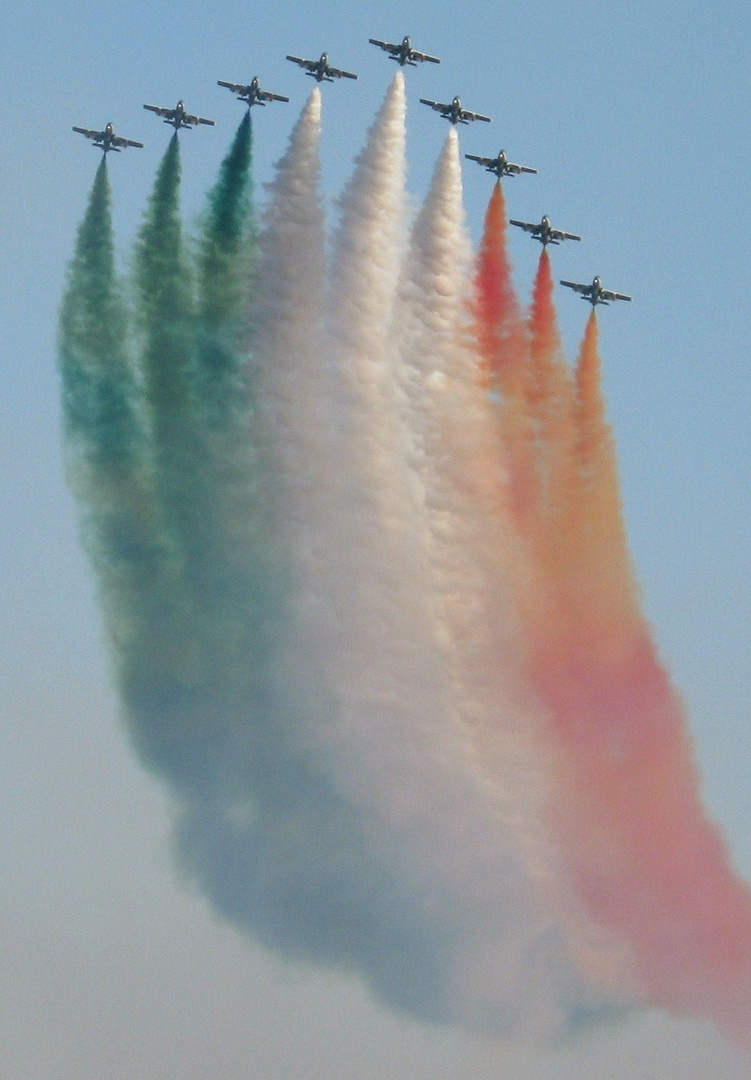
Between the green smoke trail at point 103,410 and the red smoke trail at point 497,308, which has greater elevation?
the red smoke trail at point 497,308

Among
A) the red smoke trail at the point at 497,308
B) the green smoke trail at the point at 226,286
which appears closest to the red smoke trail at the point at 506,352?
the red smoke trail at the point at 497,308

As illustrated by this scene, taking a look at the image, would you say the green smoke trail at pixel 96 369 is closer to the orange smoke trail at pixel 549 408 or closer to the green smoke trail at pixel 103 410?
the green smoke trail at pixel 103 410

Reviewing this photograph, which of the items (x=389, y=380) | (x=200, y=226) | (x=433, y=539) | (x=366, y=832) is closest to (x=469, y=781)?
(x=366, y=832)

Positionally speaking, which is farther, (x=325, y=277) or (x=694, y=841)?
(x=694, y=841)

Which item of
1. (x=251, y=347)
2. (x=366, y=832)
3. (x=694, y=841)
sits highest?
(x=251, y=347)

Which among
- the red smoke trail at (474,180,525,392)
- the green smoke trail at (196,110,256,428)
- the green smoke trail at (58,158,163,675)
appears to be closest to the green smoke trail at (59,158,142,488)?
the green smoke trail at (58,158,163,675)

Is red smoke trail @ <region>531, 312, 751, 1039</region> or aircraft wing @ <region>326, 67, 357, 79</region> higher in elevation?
aircraft wing @ <region>326, 67, 357, 79</region>

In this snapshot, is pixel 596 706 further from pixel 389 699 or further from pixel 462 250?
pixel 462 250

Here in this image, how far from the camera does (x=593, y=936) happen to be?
56.4 metres

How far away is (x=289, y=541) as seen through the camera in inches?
2157

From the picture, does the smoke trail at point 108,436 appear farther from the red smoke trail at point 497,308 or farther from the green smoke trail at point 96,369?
the red smoke trail at point 497,308

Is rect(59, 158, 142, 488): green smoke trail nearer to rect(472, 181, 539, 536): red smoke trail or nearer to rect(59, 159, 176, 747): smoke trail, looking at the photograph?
rect(59, 159, 176, 747): smoke trail

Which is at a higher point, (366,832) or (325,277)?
(325,277)

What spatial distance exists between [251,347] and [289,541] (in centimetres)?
540
